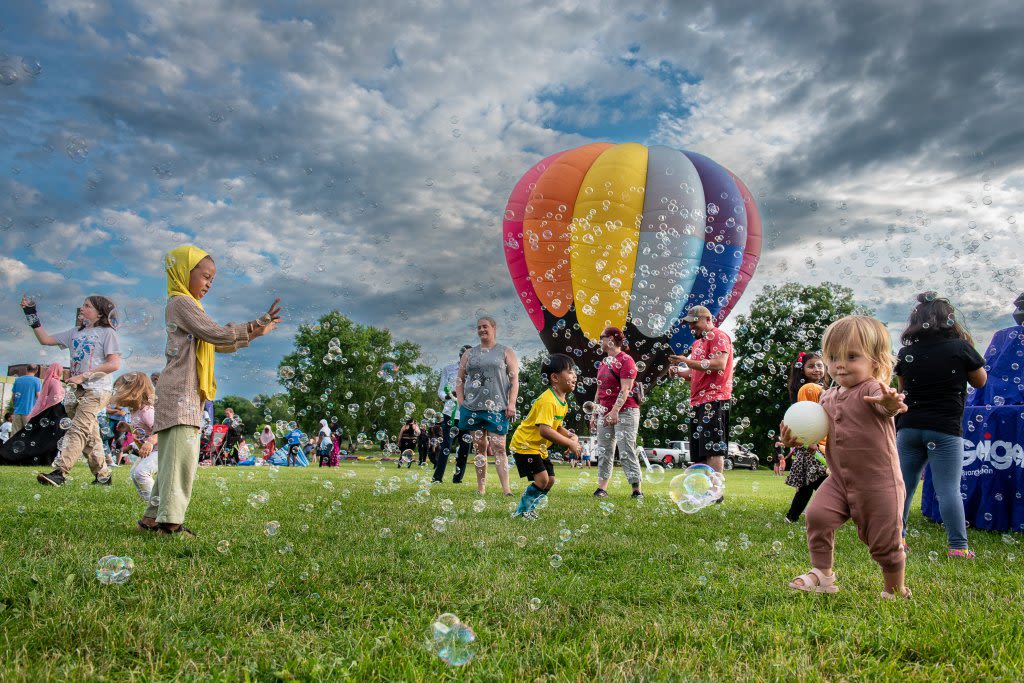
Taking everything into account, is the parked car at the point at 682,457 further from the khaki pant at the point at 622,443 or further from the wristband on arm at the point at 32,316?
the wristband on arm at the point at 32,316

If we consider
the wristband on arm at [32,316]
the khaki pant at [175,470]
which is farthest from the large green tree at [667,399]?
the khaki pant at [175,470]

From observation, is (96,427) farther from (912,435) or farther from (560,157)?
(560,157)

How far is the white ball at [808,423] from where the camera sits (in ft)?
10.5

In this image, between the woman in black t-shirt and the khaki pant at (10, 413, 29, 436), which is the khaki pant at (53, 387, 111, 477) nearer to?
the khaki pant at (10, 413, 29, 436)

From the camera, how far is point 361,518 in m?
5.32

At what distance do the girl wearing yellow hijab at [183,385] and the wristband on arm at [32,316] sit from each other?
345 centimetres

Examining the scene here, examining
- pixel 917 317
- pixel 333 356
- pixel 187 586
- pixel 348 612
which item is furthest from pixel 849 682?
pixel 333 356

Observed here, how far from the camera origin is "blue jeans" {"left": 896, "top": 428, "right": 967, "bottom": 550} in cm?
460

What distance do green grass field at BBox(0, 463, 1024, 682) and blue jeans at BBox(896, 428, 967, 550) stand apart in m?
0.31

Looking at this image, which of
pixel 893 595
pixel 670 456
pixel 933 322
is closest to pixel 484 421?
pixel 933 322

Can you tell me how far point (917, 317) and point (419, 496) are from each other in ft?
16.8

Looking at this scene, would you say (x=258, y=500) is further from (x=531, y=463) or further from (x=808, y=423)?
(x=808, y=423)

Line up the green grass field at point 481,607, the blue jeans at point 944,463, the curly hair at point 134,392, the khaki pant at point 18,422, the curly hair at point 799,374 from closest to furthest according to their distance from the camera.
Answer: the green grass field at point 481,607
the blue jeans at point 944,463
the curly hair at point 134,392
the curly hair at point 799,374
the khaki pant at point 18,422

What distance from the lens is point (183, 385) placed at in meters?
4.53
